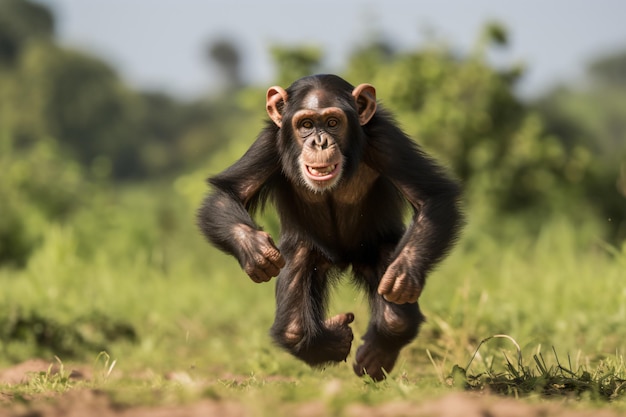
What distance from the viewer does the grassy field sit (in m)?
3.71

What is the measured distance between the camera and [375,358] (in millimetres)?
4902

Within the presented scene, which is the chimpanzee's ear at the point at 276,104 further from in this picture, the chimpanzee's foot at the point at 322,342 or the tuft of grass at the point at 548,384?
the tuft of grass at the point at 548,384

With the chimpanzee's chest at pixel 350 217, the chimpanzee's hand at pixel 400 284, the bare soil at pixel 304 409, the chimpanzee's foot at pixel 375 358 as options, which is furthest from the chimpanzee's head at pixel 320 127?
the bare soil at pixel 304 409

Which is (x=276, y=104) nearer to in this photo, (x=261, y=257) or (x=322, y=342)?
(x=261, y=257)

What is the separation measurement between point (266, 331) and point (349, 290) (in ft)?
2.66

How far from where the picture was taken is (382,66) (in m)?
14.6

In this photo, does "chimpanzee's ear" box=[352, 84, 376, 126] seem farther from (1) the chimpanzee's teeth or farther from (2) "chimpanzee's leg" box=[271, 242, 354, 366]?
(2) "chimpanzee's leg" box=[271, 242, 354, 366]

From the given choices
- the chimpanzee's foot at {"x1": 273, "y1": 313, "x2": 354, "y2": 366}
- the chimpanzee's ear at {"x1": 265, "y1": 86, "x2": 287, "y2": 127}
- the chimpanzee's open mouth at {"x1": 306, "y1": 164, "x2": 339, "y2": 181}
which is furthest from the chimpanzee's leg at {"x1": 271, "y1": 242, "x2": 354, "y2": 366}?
the chimpanzee's ear at {"x1": 265, "y1": 86, "x2": 287, "y2": 127}

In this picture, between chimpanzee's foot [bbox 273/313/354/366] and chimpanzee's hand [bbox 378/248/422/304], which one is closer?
chimpanzee's hand [bbox 378/248/422/304]

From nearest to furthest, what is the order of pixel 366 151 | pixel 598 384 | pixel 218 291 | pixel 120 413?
1. pixel 120 413
2. pixel 598 384
3. pixel 366 151
4. pixel 218 291

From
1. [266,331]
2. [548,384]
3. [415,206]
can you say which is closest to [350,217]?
[415,206]

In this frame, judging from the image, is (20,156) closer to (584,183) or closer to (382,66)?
(382,66)

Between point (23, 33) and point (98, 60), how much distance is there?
265 inches

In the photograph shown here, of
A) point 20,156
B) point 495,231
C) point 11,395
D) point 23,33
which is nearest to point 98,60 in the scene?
point 23,33
